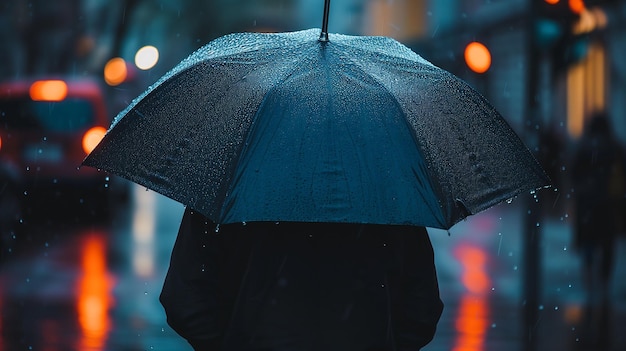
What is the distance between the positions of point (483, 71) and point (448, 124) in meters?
6.76

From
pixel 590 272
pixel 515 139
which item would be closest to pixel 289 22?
pixel 590 272

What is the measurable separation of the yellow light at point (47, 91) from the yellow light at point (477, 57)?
833cm

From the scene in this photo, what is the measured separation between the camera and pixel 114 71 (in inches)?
1067

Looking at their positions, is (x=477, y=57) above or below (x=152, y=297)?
above

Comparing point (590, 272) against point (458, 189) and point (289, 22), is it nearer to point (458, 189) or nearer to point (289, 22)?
point (458, 189)

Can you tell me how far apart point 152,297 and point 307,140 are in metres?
7.26

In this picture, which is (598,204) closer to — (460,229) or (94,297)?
(94,297)

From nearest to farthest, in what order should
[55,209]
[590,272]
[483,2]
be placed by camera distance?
[590,272] → [55,209] → [483,2]

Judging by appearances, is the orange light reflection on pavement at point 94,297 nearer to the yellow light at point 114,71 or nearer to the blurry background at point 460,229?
the blurry background at point 460,229

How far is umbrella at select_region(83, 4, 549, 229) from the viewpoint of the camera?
325 cm

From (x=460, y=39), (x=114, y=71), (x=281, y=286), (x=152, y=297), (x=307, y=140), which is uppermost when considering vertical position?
(x=307, y=140)

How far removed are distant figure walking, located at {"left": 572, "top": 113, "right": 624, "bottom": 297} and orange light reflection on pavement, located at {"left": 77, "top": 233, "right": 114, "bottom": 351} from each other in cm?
459

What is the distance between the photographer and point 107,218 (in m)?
18.1

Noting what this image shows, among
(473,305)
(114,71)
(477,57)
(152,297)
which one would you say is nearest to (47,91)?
(152,297)
